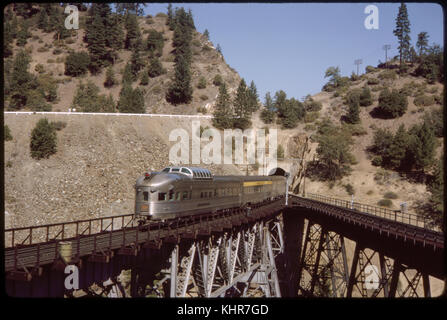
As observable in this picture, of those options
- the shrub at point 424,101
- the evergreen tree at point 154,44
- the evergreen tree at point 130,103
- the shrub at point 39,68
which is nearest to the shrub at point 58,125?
the evergreen tree at point 130,103

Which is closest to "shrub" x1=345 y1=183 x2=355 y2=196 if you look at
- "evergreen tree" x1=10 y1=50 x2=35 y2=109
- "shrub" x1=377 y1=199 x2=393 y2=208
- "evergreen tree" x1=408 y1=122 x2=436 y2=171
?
"shrub" x1=377 y1=199 x2=393 y2=208

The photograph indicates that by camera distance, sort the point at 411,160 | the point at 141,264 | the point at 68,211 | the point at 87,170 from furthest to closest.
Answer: the point at 411,160 < the point at 87,170 < the point at 68,211 < the point at 141,264

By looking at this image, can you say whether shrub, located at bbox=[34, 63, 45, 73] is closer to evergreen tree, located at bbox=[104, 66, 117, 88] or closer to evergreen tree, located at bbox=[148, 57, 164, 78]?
evergreen tree, located at bbox=[104, 66, 117, 88]

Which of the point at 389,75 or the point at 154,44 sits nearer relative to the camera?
the point at 389,75

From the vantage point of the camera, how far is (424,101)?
307 feet

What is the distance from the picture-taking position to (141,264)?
18531 millimetres

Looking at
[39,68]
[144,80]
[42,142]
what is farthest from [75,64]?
[42,142]

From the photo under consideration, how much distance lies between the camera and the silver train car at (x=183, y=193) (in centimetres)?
2141

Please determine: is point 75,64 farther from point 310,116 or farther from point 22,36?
point 310,116

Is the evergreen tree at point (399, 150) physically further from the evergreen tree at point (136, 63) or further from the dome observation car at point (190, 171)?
the evergreen tree at point (136, 63)

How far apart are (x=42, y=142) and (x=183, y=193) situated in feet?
Result: 130

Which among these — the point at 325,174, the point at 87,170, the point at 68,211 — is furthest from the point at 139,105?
the point at 325,174

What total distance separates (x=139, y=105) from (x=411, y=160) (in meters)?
61.0
